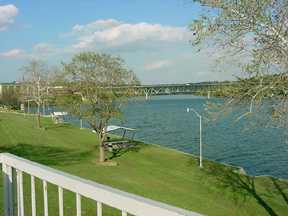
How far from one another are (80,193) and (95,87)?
23.3 meters

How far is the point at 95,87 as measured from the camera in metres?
25.9

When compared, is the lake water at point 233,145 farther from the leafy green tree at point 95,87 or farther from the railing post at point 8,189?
the railing post at point 8,189

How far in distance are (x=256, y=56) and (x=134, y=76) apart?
17241 mm

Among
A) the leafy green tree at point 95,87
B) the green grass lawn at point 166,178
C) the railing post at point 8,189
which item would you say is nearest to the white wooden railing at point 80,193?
the railing post at point 8,189

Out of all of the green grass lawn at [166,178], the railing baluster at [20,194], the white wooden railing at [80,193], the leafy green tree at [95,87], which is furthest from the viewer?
the leafy green tree at [95,87]

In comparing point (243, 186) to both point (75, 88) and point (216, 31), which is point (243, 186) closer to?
point (75, 88)

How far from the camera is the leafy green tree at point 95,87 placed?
2595 cm

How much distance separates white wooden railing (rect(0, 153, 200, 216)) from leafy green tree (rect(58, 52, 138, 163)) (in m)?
21.9

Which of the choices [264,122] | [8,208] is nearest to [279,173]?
[264,122]

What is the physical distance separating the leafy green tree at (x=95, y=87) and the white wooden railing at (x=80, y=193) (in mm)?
21928

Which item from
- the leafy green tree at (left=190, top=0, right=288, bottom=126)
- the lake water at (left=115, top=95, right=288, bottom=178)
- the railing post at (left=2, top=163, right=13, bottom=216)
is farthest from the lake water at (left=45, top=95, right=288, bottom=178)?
the railing post at (left=2, top=163, right=13, bottom=216)

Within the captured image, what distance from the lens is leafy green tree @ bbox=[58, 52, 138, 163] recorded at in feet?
85.1

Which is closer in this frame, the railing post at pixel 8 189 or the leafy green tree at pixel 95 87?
the railing post at pixel 8 189

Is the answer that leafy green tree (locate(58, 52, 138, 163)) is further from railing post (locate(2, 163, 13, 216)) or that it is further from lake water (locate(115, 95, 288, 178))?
railing post (locate(2, 163, 13, 216))
